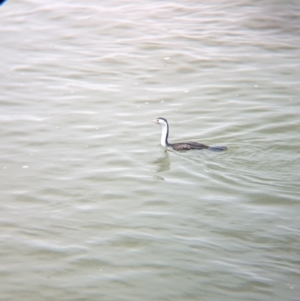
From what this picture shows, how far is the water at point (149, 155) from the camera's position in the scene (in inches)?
321

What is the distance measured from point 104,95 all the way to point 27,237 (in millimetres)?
6141

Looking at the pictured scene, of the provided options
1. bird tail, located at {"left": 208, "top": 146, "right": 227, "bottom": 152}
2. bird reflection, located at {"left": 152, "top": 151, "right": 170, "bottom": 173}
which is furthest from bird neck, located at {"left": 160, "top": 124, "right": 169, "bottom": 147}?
bird tail, located at {"left": 208, "top": 146, "right": 227, "bottom": 152}

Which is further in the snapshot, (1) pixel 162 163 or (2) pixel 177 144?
(2) pixel 177 144

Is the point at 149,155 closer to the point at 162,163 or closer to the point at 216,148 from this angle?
the point at 162,163

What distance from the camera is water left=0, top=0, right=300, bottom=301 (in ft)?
26.8

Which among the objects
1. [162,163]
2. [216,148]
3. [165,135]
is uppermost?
[165,135]

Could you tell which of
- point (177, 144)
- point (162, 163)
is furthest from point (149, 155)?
point (177, 144)

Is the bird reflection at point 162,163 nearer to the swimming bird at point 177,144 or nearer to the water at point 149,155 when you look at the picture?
the water at point 149,155

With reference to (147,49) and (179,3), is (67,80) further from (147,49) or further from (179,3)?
(179,3)

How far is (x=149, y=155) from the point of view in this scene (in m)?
12.0

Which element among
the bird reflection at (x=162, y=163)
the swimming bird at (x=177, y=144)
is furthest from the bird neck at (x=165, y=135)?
the bird reflection at (x=162, y=163)

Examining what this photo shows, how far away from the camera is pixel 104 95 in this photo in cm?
1467

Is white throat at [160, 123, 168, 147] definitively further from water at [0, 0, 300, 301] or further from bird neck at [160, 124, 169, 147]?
water at [0, 0, 300, 301]

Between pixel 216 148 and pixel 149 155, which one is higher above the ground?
pixel 216 148
